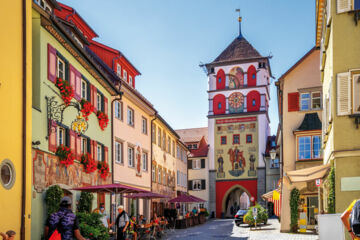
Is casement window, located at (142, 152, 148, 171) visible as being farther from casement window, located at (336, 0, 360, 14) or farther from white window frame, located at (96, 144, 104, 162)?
casement window, located at (336, 0, 360, 14)

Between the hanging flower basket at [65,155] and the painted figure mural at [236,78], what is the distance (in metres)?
43.1

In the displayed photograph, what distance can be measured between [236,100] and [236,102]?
10.2 inches

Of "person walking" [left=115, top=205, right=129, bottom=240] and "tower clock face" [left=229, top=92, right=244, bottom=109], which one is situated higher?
"tower clock face" [left=229, top=92, right=244, bottom=109]

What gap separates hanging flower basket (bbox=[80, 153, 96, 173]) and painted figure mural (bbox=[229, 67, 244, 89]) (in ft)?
133

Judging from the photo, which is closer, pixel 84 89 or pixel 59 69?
pixel 59 69

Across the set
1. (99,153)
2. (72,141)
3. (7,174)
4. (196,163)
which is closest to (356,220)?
(7,174)

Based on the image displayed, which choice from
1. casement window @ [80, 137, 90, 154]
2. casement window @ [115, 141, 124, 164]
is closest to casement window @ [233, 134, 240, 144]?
casement window @ [115, 141, 124, 164]

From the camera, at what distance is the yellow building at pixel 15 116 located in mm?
10172

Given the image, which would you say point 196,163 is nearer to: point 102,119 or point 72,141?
point 102,119

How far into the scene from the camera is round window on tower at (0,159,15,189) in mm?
10047

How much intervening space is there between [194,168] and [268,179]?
30.1 feet

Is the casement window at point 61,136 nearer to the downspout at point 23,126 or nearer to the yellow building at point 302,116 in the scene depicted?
the downspout at point 23,126

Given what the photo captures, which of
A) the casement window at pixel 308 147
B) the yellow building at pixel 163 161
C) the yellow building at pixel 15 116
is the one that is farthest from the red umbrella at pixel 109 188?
the yellow building at pixel 163 161

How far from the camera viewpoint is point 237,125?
55594 mm
